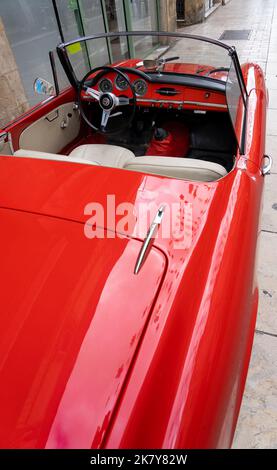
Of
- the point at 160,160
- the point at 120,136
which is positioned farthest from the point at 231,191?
the point at 120,136

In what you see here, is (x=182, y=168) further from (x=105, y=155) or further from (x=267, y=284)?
(x=267, y=284)

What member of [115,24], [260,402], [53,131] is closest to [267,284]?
[260,402]

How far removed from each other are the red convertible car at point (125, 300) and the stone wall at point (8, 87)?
2007 millimetres

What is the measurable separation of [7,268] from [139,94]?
7.31 ft

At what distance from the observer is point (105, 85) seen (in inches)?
105

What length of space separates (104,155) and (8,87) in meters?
1.87

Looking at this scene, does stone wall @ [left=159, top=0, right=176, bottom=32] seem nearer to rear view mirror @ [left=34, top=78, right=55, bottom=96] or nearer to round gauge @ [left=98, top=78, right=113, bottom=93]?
round gauge @ [left=98, top=78, right=113, bottom=93]

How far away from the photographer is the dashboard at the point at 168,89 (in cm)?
250

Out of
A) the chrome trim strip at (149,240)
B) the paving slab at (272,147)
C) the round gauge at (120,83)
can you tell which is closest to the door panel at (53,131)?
the round gauge at (120,83)

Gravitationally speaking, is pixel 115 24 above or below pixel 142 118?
above

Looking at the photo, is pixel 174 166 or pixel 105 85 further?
pixel 105 85

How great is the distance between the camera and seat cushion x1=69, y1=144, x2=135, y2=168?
2178mm

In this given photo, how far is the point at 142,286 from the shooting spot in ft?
3.18

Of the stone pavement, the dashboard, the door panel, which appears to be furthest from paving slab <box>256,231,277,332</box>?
the door panel
